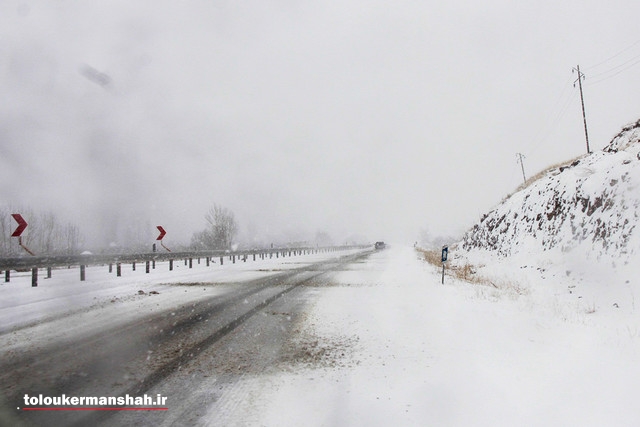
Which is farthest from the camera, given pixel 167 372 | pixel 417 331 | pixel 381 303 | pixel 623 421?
pixel 381 303

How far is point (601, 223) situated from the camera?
33.4 feet

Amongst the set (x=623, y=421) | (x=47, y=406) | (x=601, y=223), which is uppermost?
(x=601, y=223)

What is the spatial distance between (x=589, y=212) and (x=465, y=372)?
9810mm

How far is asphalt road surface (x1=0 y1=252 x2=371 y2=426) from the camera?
3.20m

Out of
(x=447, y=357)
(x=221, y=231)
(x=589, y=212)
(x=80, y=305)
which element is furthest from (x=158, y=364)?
(x=221, y=231)

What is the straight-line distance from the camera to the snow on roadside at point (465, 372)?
3.19 metres

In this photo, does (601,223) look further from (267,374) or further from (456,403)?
(267,374)

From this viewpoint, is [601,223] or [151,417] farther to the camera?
[601,223]

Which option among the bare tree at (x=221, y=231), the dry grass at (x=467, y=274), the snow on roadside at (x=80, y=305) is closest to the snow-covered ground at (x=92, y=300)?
the snow on roadside at (x=80, y=305)

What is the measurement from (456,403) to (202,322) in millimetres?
4710

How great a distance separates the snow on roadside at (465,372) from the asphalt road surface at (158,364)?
435 mm

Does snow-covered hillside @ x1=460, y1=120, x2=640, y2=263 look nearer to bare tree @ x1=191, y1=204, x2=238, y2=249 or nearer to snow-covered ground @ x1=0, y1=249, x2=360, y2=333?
snow-covered ground @ x1=0, y1=249, x2=360, y2=333

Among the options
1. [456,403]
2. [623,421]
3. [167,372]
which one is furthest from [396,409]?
[167,372]

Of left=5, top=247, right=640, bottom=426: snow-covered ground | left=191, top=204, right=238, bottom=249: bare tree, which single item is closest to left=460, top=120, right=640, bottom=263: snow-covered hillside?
left=5, top=247, right=640, bottom=426: snow-covered ground
